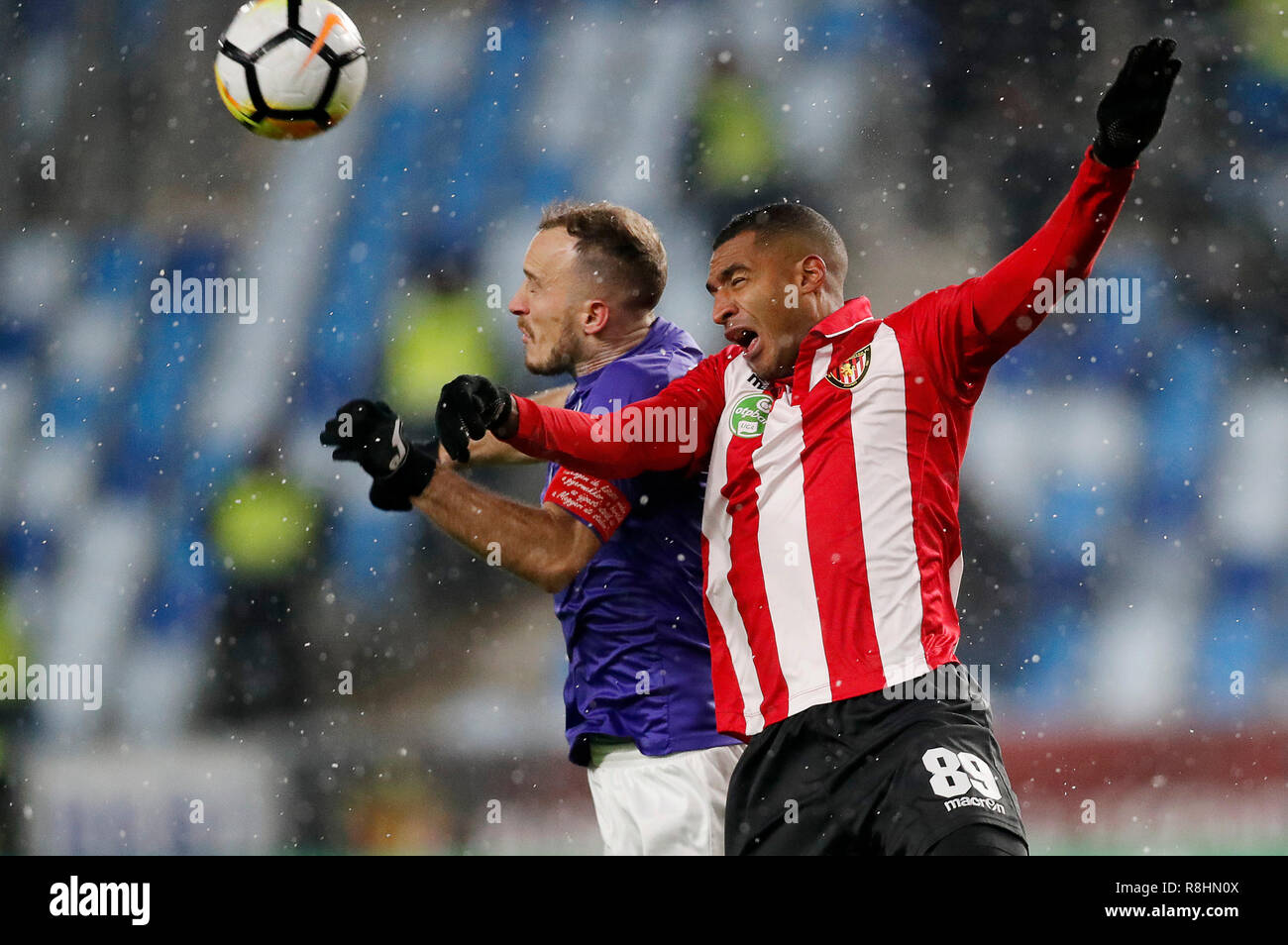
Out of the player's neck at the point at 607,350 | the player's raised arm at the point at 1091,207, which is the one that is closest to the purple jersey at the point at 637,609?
the player's neck at the point at 607,350

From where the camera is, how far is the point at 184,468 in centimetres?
598

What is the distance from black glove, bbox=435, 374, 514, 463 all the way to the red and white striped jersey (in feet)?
0.18

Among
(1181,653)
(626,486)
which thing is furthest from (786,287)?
(1181,653)

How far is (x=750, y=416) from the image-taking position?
2738 millimetres

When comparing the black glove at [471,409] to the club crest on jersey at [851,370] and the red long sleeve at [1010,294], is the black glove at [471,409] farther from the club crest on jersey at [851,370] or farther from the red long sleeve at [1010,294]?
the red long sleeve at [1010,294]

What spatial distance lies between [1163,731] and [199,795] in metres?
3.76

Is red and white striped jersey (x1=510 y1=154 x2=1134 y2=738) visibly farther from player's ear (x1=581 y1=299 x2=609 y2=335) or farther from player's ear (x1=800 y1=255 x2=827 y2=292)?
player's ear (x1=581 y1=299 x2=609 y2=335)

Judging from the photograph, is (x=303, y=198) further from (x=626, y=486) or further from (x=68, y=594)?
(x=626, y=486)

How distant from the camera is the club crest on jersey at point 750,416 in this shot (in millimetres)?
2715

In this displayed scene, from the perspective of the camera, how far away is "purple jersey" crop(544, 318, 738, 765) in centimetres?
290

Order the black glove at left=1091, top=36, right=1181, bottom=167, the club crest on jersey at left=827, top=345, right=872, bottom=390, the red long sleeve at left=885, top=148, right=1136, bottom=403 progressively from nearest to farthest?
the black glove at left=1091, top=36, right=1181, bottom=167 < the red long sleeve at left=885, top=148, right=1136, bottom=403 < the club crest on jersey at left=827, top=345, right=872, bottom=390

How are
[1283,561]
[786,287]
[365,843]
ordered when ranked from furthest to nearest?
1. [1283,561]
2. [365,843]
3. [786,287]

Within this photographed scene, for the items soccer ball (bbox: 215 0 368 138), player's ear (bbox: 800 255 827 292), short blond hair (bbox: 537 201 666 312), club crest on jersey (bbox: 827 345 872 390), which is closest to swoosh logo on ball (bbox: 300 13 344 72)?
soccer ball (bbox: 215 0 368 138)

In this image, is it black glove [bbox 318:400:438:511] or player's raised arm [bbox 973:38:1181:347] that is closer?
player's raised arm [bbox 973:38:1181:347]
